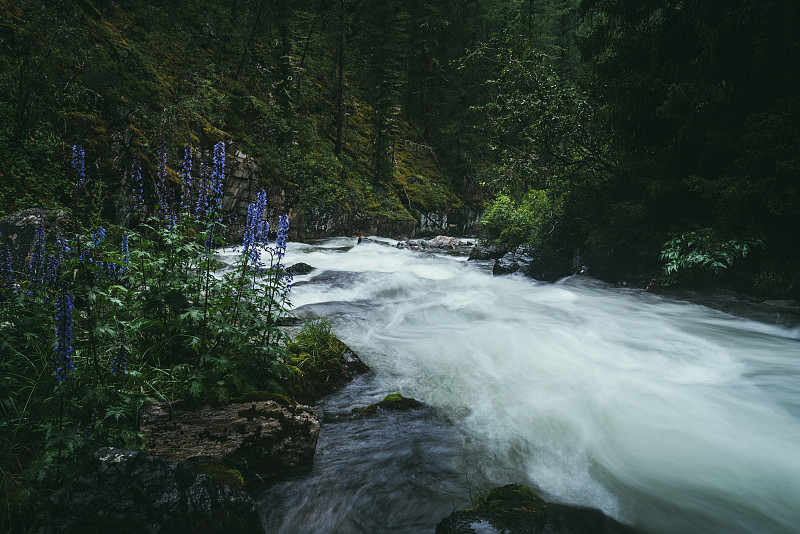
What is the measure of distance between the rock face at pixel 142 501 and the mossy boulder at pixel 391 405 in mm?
1939

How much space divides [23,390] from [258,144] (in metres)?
14.0

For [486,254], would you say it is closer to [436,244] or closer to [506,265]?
[506,265]

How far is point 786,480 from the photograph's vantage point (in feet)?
10.3

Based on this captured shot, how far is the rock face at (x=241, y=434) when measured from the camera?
276cm

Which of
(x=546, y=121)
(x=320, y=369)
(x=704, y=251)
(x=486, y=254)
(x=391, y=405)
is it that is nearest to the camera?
(x=391, y=405)

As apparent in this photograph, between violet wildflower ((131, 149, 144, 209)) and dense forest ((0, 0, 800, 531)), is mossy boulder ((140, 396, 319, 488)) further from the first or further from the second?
violet wildflower ((131, 149, 144, 209))

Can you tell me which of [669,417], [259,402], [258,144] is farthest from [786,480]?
[258,144]

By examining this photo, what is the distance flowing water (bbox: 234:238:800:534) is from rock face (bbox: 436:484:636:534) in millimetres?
202

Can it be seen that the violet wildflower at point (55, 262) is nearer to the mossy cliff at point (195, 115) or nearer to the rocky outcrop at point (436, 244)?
the mossy cliff at point (195, 115)

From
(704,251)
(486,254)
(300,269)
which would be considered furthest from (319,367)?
(486,254)

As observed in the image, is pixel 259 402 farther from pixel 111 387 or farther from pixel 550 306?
pixel 550 306

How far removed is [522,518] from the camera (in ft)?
7.61

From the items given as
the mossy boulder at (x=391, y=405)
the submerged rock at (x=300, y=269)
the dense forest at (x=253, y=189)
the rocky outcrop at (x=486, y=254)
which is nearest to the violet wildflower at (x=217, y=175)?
the dense forest at (x=253, y=189)

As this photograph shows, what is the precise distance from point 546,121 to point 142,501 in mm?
12007
